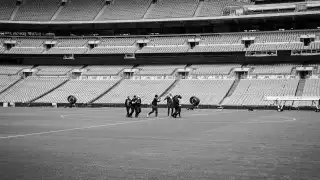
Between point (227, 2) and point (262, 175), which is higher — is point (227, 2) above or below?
above

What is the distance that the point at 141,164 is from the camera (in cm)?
1020

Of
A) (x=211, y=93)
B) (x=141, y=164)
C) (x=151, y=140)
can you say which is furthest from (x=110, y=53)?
(x=141, y=164)

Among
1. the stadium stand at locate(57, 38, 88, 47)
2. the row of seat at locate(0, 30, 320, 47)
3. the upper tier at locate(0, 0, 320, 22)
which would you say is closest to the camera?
the row of seat at locate(0, 30, 320, 47)

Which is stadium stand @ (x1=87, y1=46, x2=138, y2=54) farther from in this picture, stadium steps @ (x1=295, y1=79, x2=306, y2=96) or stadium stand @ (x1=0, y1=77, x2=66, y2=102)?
stadium steps @ (x1=295, y1=79, x2=306, y2=96)

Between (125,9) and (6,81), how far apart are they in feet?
77.4

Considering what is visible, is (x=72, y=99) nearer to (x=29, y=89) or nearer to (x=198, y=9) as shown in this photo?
(x=29, y=89)

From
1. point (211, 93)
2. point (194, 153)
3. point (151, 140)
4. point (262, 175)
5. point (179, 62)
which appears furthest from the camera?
point (179, 62)

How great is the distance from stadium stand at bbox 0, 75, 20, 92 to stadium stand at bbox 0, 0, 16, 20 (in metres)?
11.7

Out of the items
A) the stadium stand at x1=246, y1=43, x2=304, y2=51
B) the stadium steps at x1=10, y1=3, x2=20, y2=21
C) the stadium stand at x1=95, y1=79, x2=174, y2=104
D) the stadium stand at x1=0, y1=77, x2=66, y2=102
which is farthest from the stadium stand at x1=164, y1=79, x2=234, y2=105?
the stadium steps at x1=10, y1=3, x2=20, y2=21

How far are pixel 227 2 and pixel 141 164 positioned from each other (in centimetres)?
5959

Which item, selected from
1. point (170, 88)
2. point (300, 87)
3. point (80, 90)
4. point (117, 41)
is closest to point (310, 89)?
point (300, 87)

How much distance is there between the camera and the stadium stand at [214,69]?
59241 millimetres

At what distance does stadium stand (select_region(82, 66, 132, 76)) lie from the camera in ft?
210

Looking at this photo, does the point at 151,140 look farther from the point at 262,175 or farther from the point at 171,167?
the point at 262,175
